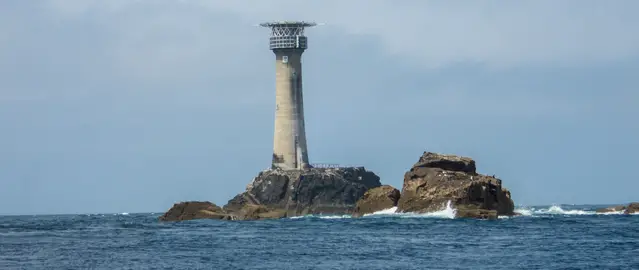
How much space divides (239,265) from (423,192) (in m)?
50.3

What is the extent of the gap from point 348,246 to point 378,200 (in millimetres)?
44480

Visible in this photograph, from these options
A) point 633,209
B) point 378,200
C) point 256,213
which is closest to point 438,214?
point 378,200

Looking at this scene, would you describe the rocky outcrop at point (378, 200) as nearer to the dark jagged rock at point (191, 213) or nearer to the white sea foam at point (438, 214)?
the white sea foam at point (438, 214)

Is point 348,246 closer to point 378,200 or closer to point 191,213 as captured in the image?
point 378,200

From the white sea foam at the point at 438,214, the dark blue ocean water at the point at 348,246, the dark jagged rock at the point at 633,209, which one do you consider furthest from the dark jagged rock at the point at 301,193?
the dark blue ocean water at the point at 348,246

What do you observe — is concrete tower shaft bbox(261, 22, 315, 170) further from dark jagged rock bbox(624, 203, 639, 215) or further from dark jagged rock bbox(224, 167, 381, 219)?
dark jagged rock bbox(624, 203, 639, 215)

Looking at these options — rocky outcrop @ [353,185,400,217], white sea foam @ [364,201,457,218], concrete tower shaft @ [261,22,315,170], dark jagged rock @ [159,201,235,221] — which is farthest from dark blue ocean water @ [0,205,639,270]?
concrete tower shaft @ [261,22,315,170]

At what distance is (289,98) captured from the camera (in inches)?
5290

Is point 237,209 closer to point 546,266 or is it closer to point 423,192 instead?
point 423,192

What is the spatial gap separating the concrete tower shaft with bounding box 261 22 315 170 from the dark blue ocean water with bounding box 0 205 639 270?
39129 millimetres

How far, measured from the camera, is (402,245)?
6900 centimetres

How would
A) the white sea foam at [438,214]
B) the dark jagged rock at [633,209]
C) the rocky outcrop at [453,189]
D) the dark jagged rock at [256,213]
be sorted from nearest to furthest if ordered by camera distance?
1. the rocky outcrop at [453,189]
2. the white sea foam at [438,214]
3. the dark jagged rock at [633,209]
4. the dark jagged rock at [256,213]

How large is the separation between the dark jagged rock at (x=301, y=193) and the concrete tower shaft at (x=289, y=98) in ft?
6.22

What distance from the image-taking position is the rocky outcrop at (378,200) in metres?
112
